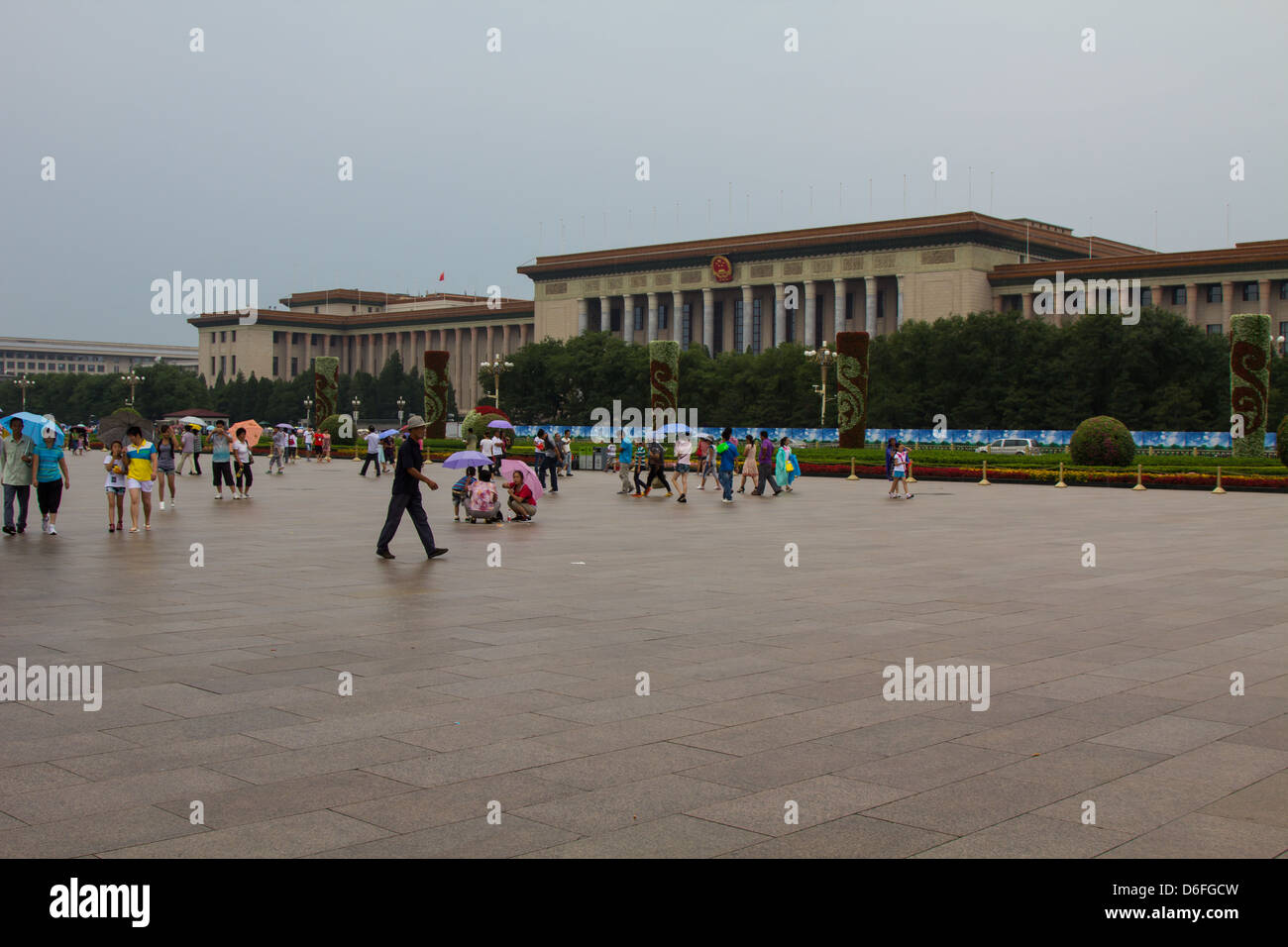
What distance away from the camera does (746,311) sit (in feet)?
288

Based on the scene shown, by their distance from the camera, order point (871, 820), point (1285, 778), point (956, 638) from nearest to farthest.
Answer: point (871, 820) < point (1285, 778) < point (956, 638)

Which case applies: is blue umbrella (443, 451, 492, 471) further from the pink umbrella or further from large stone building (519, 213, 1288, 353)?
large stone building (519, 213, 1288, 353)

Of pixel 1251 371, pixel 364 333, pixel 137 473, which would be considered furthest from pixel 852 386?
pixel 364 333

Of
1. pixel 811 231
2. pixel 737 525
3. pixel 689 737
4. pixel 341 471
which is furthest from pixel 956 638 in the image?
pixel 811 231

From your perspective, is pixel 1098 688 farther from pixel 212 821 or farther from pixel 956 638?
pixel 212 821

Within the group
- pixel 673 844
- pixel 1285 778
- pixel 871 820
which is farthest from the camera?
pixel 1285 778

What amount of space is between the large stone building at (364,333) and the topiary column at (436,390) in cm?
4216

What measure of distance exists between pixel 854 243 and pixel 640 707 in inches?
3079

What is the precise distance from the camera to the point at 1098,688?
21.4ft

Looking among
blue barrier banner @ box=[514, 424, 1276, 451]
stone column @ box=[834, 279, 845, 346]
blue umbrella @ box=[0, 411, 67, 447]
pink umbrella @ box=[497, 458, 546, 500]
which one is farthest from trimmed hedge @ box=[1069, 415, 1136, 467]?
stone column @ box=[834, 279, 845, 346]

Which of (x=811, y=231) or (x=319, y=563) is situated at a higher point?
(x=811, y=231)

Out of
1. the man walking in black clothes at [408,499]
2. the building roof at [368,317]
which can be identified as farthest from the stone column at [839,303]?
the man walking in black clothes at [408,499]

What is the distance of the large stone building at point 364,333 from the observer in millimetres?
110812
